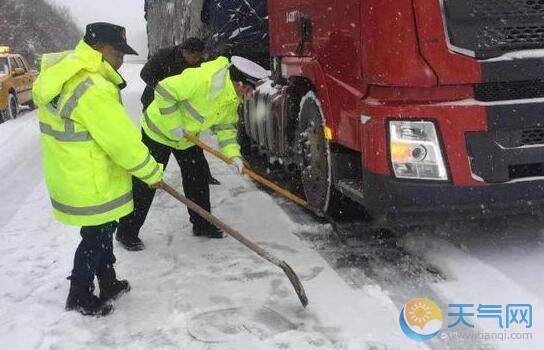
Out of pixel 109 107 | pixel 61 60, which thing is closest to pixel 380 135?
pixel 109 107

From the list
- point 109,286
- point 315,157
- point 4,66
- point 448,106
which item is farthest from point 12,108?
point 448,106

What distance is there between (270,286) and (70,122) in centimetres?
149

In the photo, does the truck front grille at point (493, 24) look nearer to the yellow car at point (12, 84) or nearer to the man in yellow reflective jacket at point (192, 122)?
the man in yellow reflective jacket at point (192, 122)

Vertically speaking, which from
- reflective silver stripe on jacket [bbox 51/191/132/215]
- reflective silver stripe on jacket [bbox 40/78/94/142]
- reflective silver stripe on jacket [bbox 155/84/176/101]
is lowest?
reflective silver stripe on jacket [bbox 51/191/132/215]

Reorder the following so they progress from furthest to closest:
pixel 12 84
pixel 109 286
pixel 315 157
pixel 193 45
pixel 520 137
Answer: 1. pixel 12 84
2. pixel 193 45
3. pixel 315 157
4. pixel 109 286
5. pixel 520 137

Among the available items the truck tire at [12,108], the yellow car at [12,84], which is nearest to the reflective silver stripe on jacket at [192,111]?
the yellow car at [12,84]

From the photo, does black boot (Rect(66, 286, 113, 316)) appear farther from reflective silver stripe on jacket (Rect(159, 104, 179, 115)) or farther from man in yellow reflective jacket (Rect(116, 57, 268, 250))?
reflective silver stripe on jacket (Rect(159, 104, 179, 115))

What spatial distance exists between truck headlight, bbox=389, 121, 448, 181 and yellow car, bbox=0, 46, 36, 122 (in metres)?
12.8

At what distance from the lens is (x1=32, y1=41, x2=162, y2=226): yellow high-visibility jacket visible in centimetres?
303

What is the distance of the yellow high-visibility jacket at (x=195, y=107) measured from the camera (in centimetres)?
421

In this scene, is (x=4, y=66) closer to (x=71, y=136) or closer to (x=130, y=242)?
(x=130, y=242)

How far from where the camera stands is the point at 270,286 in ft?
11.9

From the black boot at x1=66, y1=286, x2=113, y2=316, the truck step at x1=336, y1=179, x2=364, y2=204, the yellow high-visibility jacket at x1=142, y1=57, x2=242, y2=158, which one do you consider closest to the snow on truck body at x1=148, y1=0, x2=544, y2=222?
the truck step at x1=336, y1=179, x2=364, y2=204

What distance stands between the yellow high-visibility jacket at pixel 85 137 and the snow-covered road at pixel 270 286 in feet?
2.02
